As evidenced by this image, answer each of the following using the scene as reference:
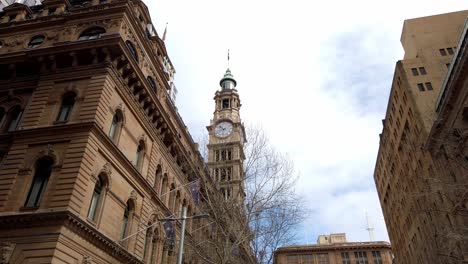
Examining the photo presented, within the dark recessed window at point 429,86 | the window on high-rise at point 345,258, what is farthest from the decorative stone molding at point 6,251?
the window on high-rise at point 345,258

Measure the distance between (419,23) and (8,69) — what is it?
4926 cm

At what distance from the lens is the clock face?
69.7 m

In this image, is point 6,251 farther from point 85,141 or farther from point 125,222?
point 125,222

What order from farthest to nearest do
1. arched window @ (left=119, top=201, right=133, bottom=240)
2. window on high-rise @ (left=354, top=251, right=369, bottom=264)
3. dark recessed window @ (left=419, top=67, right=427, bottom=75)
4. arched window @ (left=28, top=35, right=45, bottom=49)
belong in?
window on high-rise @ (left=354, top=251, right=369, bottom=264)
dark recessed window @ (left=419, top=67, right=427, bottom=75)
arched window @ (left=28, top=35, right=45, bottom=49)
arched window @ (left=119, top=201, right=133, bottom=240)

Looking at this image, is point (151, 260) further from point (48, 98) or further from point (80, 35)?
point (80, 35)

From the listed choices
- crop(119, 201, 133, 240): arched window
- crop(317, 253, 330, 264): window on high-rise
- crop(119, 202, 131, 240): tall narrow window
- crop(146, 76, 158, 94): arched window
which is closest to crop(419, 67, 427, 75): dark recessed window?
crop(146, 76, 158, 94): arched window

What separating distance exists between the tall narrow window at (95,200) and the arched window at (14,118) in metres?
6.44

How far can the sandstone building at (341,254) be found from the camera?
89688mm

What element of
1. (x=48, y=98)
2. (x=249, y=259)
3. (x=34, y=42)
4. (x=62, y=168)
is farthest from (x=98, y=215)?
(x=34, y=42)

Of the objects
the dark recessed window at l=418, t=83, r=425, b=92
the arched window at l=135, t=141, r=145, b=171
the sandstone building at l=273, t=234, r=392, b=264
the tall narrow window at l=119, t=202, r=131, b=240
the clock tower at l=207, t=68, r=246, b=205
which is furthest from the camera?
the sandstone building at l=273, t=234, r=392, b=264

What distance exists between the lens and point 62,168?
18609mm

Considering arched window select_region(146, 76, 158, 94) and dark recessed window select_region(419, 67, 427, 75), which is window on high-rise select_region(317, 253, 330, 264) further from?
arched window select_region(146, 76, 158, 94)

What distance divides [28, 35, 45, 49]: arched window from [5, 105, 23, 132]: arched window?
204 inches

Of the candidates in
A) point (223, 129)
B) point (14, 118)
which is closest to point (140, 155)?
point (14, 118)
